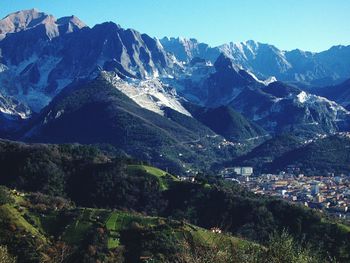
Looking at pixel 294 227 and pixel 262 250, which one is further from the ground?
pixel 262 250

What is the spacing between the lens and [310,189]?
→ 15900 cm

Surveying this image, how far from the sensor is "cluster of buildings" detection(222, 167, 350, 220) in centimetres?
13312

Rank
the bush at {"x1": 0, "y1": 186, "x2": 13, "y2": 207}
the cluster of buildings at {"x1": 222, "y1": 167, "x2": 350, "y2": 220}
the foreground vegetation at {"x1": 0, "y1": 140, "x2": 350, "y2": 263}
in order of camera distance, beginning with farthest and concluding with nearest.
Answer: the cluster of buildings at {"x1": 222, "y1": 167, "x2": 350, "y2": 220} → the bush at {"x1": 0, "y1": 186, "x2": 13, "y2": 207} → the foreground vegetation at {"x1": 0, "y1": 140, "x2": 350, "y2": 263}

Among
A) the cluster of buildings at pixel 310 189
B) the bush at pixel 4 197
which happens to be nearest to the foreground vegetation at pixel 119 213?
the bush at pixel 4 197

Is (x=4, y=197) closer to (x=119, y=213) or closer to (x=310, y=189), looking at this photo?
(x=119, y=213)

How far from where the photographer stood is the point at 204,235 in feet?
258

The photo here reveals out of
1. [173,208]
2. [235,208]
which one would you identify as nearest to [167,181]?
[173,208]

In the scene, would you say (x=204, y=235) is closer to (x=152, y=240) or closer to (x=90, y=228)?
(x=152, y=240)

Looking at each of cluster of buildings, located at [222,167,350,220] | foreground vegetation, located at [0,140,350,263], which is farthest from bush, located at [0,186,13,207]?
cluster of buildings, located at [222,167,350,220]

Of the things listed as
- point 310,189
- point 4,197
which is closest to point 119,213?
point 4,197

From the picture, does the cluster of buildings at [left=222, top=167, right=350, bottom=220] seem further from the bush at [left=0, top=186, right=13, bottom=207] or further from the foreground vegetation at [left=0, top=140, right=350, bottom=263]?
the bush at [left=0, top=186, right=13, bottom=207]

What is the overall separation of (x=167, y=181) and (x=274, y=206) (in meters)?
26.1

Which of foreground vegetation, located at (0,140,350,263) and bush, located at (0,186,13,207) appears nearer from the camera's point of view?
foreground vegetation, located at (0,140,350,263)

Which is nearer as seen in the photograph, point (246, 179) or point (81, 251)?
point (81, 251)
